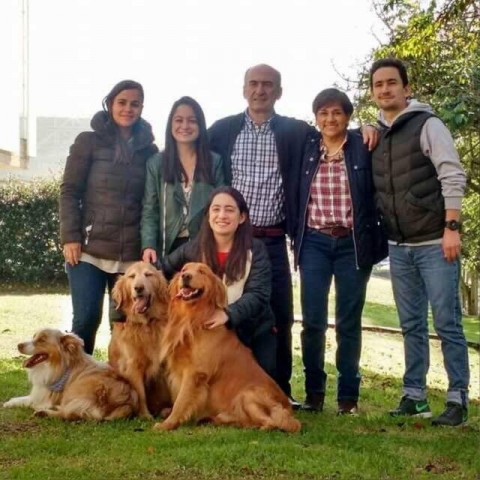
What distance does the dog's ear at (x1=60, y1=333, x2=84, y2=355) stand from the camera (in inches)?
232

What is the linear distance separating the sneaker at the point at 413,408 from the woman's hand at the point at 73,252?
2.64 meters

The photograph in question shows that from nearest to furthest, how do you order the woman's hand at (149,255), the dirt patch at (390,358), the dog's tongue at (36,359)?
the dog's tongue at (36,359) < the woman's hand at (149,255) < the dirt patch at (390,358)

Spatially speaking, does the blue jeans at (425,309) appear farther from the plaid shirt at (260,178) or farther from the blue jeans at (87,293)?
the blue jeans at (87,293)

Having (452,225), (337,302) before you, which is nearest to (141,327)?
(337,302)

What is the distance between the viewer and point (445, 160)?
5625 mm

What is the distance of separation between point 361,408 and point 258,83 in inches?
113

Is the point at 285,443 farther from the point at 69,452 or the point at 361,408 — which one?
the point at 361,408

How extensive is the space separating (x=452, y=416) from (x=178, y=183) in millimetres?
2574

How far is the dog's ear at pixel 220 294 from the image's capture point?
5641 mm

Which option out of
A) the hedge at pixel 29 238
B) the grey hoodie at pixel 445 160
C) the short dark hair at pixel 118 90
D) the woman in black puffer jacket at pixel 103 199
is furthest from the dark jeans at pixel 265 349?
the hedge at pixel 29 238

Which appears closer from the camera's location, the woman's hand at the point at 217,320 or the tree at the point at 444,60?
the woman's hand at the point at 217,320

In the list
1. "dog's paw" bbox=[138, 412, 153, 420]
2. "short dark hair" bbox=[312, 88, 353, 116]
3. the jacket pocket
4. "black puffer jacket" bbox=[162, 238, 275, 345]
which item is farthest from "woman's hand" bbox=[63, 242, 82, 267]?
the jacket pocket

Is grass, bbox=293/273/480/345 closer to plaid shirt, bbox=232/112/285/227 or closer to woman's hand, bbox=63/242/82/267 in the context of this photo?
plaid shirt, bbox=232/112/285/227

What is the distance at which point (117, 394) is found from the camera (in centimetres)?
577
